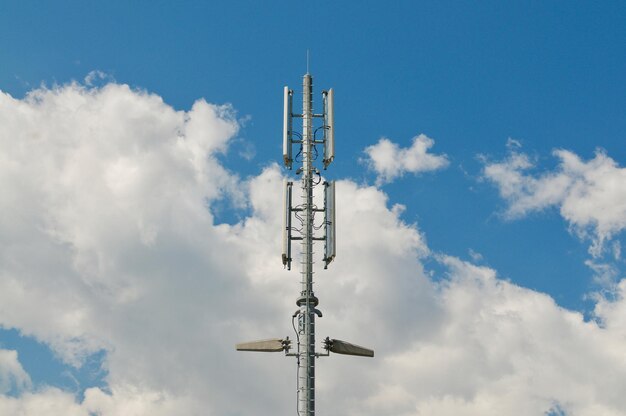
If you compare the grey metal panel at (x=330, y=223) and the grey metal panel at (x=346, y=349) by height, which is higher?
the grey metal panel at (x=330, y=223)

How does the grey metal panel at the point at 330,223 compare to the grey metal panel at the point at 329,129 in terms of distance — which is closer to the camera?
the grey metal panel at the point at 330,223

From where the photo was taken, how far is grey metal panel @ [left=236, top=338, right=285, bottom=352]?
1743 inches

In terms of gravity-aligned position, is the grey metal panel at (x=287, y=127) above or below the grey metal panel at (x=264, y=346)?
above

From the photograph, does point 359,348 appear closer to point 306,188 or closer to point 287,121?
point 306,188

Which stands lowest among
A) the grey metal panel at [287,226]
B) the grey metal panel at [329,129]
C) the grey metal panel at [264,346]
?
the grey metal panel at [264,346]

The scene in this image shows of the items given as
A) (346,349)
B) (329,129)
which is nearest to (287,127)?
(329,129)

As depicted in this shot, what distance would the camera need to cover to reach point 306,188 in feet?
157

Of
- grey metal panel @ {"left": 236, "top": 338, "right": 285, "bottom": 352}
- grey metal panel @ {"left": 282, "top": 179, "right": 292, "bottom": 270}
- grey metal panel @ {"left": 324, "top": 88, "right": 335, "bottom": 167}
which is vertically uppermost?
grey metal panel @ {"left": 324, "top": 88, "right": 335, "bottom": 167}

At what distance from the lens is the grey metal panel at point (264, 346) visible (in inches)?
1743

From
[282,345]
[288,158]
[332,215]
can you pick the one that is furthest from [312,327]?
[288,158]

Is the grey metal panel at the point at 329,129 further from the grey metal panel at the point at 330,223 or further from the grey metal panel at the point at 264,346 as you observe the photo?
the grey metal panel at the point at 264,346

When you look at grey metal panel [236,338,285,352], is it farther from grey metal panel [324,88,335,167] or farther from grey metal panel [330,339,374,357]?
grey metal panel [324,88,335,167]

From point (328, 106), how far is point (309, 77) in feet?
6.78

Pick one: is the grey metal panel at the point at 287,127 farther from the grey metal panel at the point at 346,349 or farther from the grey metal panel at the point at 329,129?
the grey metal panel at the point at 346,349
